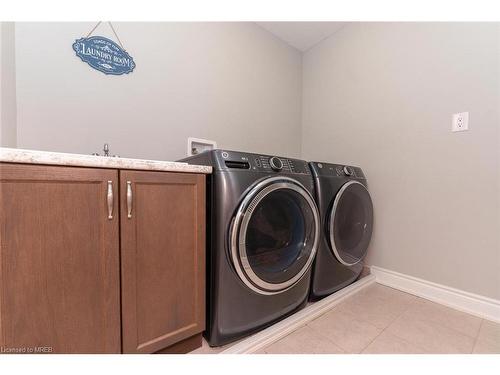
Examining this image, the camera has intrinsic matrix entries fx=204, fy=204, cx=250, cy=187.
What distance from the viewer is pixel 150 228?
73 cm

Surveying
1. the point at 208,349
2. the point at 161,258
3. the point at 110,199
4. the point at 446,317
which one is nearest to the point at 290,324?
the point at 208,349

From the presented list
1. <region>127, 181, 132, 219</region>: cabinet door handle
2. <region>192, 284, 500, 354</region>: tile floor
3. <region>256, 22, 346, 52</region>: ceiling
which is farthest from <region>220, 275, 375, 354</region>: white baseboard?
<region>256, 22, 346, 52</region>: ceiling

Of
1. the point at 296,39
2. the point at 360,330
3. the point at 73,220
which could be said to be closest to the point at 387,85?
the point at 296,39

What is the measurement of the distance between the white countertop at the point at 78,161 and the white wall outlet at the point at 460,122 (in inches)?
60.3

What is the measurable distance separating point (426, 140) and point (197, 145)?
1584 mm

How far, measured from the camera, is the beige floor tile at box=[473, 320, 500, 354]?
896 mm

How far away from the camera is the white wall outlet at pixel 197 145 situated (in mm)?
1521

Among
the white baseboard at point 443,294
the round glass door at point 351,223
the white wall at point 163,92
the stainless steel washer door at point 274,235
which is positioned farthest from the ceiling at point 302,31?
the white baseboard at point 443,294

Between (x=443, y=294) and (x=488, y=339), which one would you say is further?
(x=443, y=294)

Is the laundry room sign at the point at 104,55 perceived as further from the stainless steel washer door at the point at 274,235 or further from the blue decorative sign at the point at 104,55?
the stainless steel washer door at the point at 274,235

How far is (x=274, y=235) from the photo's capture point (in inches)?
40.6

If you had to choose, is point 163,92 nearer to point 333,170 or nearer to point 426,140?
point 333,170

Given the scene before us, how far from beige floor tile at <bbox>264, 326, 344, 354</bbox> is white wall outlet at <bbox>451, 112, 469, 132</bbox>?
1396 mm
